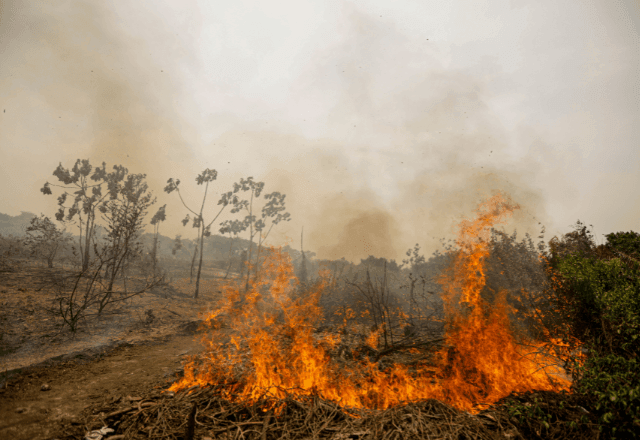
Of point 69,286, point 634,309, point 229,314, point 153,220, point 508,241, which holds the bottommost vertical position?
point 229,314

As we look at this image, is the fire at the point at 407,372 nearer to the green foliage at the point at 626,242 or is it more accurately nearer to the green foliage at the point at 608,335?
the green foliage at the point at 608,335

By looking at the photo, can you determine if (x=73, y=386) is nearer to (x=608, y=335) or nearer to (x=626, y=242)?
(x=608, y=335)

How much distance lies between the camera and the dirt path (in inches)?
192

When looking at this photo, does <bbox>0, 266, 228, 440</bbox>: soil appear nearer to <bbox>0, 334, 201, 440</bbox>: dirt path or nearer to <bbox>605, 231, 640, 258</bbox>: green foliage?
<bbox>0, 334, 201, 440</bbox>: dirt path

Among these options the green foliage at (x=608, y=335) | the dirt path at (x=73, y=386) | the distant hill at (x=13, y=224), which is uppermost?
the distant hill at (x=13, y=224)

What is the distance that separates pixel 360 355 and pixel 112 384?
7683mm

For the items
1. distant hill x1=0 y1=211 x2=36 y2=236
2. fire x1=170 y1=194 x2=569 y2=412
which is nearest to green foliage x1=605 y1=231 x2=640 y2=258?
fire x1=170 y1=194 x2=569 y2=412

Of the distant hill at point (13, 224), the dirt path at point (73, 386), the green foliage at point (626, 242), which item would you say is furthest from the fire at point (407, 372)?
the distant hill at point (13, 224)

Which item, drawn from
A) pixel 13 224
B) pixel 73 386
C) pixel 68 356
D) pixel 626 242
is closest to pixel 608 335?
pixel 626 242

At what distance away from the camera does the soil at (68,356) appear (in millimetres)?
5477

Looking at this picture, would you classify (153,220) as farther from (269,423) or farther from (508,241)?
(508,241)

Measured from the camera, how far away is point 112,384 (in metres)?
7.23

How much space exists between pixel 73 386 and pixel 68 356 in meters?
2.68

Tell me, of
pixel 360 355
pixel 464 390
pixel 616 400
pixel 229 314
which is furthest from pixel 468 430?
pixel 229 314
